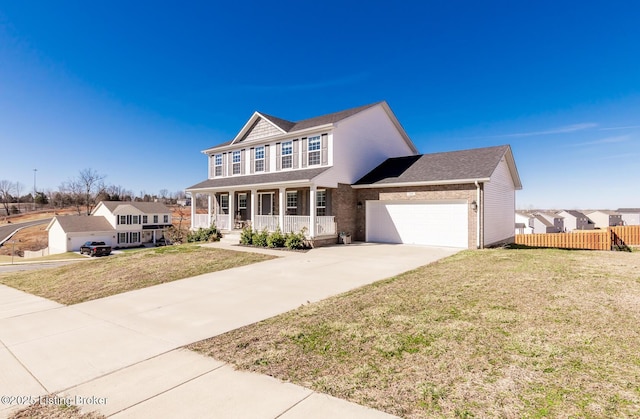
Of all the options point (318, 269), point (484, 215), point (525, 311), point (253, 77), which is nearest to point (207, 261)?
point (318, 269)

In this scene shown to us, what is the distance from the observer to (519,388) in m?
3.12

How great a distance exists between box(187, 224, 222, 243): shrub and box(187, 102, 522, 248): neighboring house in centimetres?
68

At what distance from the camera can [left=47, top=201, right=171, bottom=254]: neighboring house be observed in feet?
128

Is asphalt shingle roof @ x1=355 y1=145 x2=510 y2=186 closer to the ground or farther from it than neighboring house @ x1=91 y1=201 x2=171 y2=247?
farther from it

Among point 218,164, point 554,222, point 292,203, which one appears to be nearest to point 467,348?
point 292,203

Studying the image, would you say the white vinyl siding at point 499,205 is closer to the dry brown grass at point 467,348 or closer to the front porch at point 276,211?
the dry brown grass at point 467,348

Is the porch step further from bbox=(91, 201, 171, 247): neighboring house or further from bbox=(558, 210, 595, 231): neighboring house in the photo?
bbox=(558, 210, 595, 231): neighboring house

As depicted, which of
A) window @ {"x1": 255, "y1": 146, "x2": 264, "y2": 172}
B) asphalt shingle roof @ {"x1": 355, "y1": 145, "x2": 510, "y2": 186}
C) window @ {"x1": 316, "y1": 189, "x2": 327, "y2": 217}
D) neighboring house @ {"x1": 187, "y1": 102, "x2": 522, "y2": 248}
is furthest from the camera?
window @ {"x1": 255, "y1": 146, "x2": 264, "y2": 172}

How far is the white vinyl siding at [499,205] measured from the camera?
14.5 meters

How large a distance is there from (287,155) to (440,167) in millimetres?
9051

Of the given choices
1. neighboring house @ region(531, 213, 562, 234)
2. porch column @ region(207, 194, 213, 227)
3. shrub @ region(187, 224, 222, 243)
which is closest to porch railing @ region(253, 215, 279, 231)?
shrub @ region(187, 224, 222, 243)

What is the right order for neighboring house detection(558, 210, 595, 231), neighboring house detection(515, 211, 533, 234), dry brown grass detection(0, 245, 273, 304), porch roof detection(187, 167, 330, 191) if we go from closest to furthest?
dry brown grass detection(0, 245, 273, 304), porch roof detection(187, 167, 330, 191), neighboring house detection(515, 211, 533, 234), neighboring house detection(558, 210, 595, 231)

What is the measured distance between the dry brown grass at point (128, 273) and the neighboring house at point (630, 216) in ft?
287

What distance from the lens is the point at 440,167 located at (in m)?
16.1
